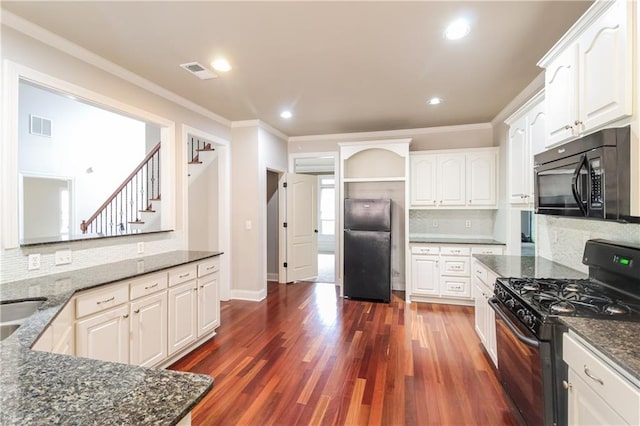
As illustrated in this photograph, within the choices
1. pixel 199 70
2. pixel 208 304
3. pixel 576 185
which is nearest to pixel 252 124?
pixel 199 70

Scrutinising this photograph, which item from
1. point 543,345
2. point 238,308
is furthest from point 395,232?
point 543,345

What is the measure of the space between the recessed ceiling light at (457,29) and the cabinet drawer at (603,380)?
2026mm

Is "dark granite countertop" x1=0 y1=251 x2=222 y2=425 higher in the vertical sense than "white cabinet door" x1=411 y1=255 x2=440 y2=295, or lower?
higher

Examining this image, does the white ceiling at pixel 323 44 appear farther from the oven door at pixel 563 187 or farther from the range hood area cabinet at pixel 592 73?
the oven door at pixel 563 187

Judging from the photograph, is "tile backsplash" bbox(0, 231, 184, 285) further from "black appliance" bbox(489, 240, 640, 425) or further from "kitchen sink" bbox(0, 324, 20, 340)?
"black appliance" bbox(489, 240, 640, 425)

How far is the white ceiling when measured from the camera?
6.53 ft

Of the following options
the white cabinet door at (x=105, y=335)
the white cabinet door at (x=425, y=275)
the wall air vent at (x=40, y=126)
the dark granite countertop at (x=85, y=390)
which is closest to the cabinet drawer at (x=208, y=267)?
the white cabinet door at (x=105, y=335)

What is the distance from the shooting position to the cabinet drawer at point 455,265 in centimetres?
424

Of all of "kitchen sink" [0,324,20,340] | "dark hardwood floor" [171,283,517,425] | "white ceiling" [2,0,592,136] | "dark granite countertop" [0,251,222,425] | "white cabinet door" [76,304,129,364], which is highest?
"white ceiling" [2,0,592,136]

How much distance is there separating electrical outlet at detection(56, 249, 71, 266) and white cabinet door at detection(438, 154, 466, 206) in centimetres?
440

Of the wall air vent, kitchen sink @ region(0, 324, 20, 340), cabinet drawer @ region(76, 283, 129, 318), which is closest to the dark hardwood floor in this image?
cabinet drawer @ region(76, 283, 129, 318)

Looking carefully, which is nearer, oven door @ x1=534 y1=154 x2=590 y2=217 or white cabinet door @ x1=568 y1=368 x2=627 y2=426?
white cabinet door @ x1=568 y1=368 x2=627 y2=426

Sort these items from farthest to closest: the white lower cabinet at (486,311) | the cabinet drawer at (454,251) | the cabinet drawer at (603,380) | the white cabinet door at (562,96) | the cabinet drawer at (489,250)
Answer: the cabinet drawer at (454,251) → the cabinet drawer at (489,250) → the white lower cabinet at (486,311) → the white cabinet door at (562,96) → the cabinet drawer at (603,380)

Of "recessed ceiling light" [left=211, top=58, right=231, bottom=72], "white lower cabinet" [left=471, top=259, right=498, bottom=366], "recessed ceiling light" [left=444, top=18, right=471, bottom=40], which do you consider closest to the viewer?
"recessed ceiling light" [left=444, top=18, right=471, bottom=40]
